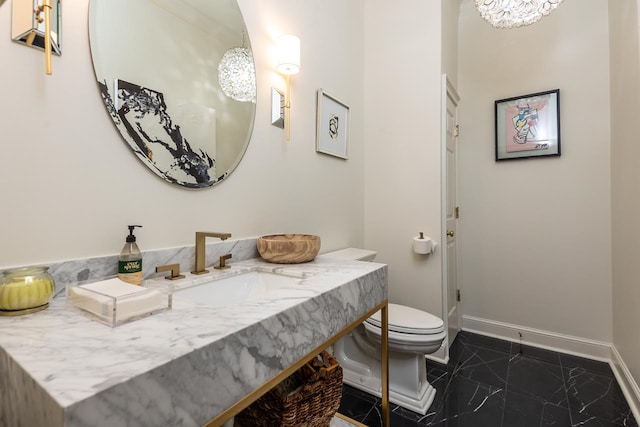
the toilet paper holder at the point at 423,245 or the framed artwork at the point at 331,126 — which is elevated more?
the framed artwork at the point at 331,126

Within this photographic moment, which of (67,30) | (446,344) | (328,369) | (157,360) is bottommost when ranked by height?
(446,344)

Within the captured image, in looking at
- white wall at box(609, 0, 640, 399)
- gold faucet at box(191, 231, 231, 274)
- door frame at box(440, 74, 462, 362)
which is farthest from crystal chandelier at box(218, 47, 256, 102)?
white wall at box(609, 0, 640, 399)

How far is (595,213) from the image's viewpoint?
2072mm

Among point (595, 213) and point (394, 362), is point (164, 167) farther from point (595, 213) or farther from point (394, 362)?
point (595, 213)

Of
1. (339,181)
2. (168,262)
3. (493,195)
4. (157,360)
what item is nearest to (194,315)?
(157,360)

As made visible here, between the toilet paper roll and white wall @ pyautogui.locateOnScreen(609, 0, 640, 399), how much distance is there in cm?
100

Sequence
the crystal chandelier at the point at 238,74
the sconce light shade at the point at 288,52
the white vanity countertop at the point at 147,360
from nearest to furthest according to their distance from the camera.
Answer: the white vanity countertop at the point at 147,360, the crystal chandelier at the point at 238,74, the sconce light shade at the point at 288,52

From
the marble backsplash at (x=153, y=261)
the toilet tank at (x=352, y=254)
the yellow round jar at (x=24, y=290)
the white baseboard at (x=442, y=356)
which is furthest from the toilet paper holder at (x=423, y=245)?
the yellow round jar at (x=24, y=290)

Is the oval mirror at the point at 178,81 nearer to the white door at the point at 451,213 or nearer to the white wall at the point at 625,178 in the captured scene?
the white door at the point at 451,213

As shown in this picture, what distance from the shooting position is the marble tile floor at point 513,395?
146 centimetres

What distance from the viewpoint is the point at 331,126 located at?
6.36ft

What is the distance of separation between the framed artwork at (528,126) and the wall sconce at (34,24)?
269 cm

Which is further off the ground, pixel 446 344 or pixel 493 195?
pixel 493 195

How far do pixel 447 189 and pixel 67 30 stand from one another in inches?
83.3
